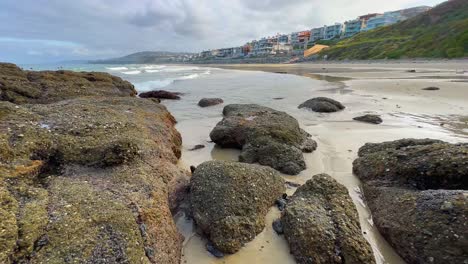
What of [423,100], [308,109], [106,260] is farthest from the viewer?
[423,100]

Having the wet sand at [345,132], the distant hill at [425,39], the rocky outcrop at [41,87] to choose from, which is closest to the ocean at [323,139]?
the wet sand at [345,132]

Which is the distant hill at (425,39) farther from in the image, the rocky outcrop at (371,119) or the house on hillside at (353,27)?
the rocky outcrop at (371,119)

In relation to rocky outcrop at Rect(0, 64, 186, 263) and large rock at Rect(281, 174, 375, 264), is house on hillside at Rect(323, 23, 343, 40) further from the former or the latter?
rocky outcrop at Rect(0, 64, 186, 263)

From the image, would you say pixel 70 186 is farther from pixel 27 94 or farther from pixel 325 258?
pixel 27 94

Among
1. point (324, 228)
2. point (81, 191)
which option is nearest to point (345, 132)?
point (324, 228)

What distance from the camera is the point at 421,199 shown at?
12.0ft

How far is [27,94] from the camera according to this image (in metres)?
10.1

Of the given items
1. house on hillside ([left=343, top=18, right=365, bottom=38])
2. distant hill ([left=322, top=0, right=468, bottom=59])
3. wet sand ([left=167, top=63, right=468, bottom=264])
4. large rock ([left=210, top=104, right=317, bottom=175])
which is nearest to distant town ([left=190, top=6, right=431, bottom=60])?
house on hillside ([left=343, top=18, right=365, bottom=38])

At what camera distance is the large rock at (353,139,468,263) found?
3145 millimetres

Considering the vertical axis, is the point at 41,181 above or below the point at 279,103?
above

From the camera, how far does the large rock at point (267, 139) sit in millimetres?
Result: 6207

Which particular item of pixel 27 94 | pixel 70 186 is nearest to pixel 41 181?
pixel 70 186

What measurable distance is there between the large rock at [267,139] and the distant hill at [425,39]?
170 feet

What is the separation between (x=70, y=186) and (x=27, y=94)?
906cm
